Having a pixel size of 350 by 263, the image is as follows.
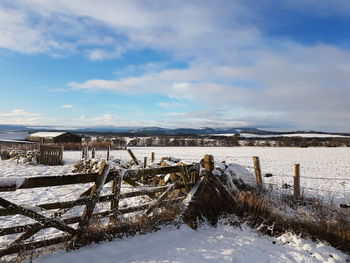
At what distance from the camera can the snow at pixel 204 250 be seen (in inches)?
166

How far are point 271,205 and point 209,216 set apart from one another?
147 centimetres

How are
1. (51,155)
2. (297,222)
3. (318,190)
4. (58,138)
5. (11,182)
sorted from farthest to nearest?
(58,138) < (51,155) < (318,190) < (297,222) < (11,182)

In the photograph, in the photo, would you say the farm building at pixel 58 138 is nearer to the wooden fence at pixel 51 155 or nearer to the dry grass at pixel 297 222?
the wooden fence at pixel 51 155

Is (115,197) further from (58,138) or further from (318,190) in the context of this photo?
(58,138)

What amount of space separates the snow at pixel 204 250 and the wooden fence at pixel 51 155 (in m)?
16.4

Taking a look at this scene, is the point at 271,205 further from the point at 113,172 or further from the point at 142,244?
the point at 113,172

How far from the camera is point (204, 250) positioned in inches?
180

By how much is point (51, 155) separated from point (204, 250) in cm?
1786

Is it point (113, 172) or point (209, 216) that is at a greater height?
point (113, 172)

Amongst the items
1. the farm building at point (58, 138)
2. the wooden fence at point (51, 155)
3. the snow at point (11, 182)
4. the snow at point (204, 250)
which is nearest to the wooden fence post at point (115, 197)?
the snow at point (204, 250)

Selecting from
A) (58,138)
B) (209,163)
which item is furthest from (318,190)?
(58,138)

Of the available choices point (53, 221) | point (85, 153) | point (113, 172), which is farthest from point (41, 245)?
point (85, 153)

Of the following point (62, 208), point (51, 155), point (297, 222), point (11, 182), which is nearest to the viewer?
point (11, 182)

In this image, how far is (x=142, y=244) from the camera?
4746mm
